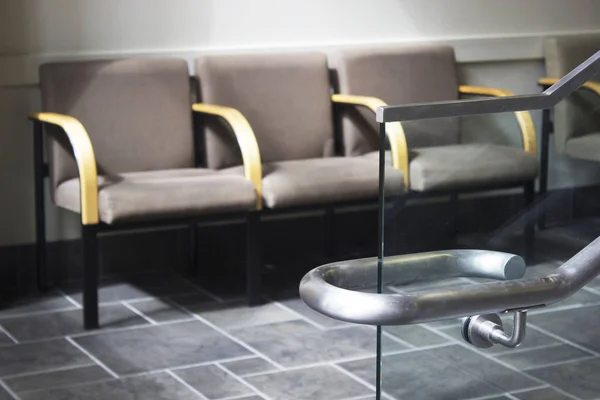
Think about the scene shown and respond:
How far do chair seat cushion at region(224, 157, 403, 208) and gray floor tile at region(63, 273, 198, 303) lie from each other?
0.51 meters

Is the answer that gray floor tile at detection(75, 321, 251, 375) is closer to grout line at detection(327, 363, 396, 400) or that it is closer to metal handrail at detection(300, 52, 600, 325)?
grout line at detection(327, 363, 396, 400)

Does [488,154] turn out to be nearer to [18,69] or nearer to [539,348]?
[539,348]

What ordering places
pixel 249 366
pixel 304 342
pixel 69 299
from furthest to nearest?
pixel 69 299
pixel 304 342
pixel 249 366

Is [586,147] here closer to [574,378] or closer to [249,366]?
[574,378]

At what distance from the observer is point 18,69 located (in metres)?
3.88

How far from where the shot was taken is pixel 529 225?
5.03ft

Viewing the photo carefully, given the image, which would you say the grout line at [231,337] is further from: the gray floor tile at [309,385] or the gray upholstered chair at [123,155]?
the gray upholstered chair at [123,155]

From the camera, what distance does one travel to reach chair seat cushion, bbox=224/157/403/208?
12.1 feet

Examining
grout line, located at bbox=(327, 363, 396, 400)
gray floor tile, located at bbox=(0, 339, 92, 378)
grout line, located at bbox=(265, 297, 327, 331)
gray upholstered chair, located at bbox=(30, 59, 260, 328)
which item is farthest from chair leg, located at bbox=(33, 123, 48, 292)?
grout line, located at bbox=(327, 363, 396, 400)

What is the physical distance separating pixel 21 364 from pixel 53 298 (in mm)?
756

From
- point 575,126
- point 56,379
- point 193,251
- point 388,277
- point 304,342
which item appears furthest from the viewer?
point 193,251

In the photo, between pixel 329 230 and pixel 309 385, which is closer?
pixel 309 385

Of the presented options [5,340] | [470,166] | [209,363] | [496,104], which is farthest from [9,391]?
[496,104]

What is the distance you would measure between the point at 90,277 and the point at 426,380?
2.22 meters
